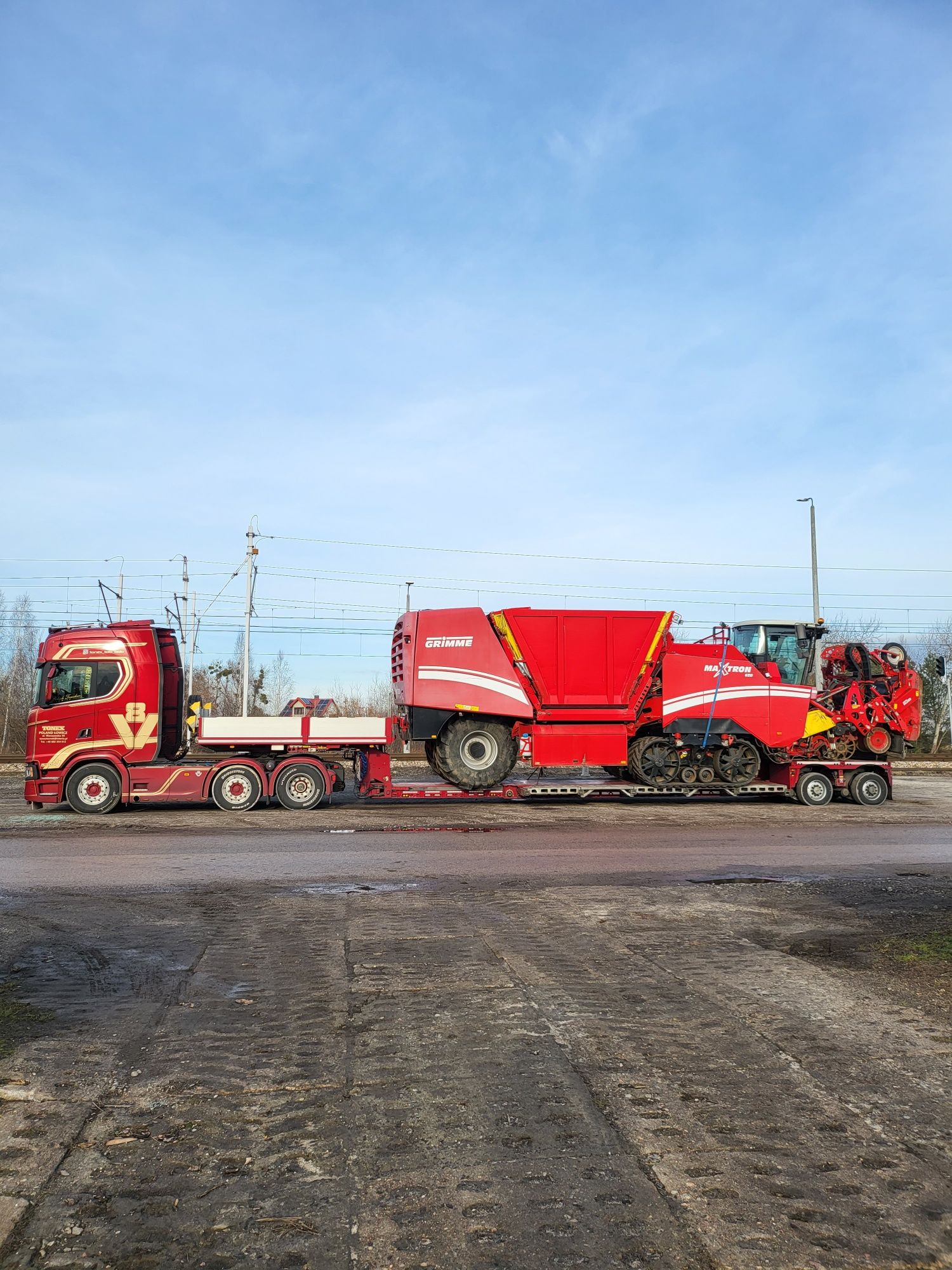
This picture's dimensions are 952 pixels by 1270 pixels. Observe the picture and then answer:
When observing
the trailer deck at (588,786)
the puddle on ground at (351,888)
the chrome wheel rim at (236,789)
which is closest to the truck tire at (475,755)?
the trailer deck at (588,786)

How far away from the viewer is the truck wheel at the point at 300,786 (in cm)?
1769

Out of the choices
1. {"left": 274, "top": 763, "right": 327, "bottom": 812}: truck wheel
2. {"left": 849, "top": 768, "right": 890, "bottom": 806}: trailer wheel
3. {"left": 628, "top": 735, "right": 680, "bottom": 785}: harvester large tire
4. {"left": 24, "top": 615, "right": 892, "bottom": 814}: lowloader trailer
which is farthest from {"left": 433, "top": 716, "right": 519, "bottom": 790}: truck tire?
{"left": 849, "top": 768, "right": 890, "bottom": 806}: trailer wheel

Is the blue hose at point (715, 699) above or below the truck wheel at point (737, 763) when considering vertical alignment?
above

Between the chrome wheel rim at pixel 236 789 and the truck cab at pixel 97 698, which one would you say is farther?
the chrome wheel rim at pixel 236 789

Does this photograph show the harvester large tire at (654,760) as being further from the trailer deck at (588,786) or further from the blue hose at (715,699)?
the blue hose at (715,699)

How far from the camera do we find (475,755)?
19.0 meters

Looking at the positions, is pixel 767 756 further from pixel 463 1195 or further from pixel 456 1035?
pixel 463 1195

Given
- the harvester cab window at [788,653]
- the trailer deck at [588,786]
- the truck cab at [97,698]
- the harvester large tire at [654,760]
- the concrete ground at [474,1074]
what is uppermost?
→ the harvester cab window at [788,653]

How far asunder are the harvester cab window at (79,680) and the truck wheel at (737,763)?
11.6 metres

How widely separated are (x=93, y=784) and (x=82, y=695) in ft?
5.15

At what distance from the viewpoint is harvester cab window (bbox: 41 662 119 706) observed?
1727 centimetres

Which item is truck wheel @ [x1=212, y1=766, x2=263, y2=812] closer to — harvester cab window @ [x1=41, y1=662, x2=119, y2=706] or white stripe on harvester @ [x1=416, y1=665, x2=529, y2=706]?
harvester cab window @ [x1=41, y1=662, x2=119, y2=706]

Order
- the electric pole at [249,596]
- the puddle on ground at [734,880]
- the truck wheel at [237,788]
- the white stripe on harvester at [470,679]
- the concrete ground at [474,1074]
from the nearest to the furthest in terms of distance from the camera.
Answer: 1. the concrete ground at [474,1074]
2. the puddle on ground at [734,880]
3. the truck wheel at [237,788]
4. the white stripe on harvester at [470,679]
5. the electric pole at [249,596]

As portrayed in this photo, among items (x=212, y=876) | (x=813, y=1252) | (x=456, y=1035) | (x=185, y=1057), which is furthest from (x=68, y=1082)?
(x=212, y=876)
